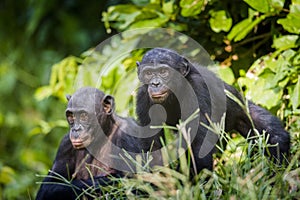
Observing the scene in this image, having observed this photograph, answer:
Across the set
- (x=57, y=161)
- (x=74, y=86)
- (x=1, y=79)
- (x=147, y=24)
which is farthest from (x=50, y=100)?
(x=57, y=161)

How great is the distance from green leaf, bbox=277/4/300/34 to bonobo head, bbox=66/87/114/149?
1.40m

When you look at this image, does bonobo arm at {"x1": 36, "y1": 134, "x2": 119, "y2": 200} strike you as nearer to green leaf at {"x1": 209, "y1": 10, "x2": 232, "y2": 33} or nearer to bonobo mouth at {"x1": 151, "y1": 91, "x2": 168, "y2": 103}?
bonobo mouth at {"x1": 151, "y1": 91, "x2": 168, "y2": 103}

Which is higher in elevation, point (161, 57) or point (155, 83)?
point (161, 57)

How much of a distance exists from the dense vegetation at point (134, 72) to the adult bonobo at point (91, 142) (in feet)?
2.10

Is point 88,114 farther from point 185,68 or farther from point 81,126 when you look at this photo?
point 185,68

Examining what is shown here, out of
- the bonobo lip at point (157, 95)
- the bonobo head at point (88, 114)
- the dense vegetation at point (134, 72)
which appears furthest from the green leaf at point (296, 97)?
the bonobo head at point (88, 114)

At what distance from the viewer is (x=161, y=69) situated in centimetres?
498

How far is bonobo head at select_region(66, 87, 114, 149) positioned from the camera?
502 centimetres

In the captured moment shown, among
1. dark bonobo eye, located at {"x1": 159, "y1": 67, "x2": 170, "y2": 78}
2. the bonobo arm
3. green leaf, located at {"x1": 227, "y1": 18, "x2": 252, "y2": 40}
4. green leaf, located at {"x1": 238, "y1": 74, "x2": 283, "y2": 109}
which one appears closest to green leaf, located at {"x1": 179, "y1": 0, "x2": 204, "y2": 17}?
green leaf, located at {"x1": 227, "y1": 18, "x2": 252, "y2": 40}

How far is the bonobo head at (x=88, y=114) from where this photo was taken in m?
5.02

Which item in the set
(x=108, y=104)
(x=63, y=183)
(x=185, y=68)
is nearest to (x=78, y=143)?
(x=63, y=183)

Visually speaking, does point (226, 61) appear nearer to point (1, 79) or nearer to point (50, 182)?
point (50, 182)

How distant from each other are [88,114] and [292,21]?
166cm

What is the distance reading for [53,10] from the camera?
31.7 ft
